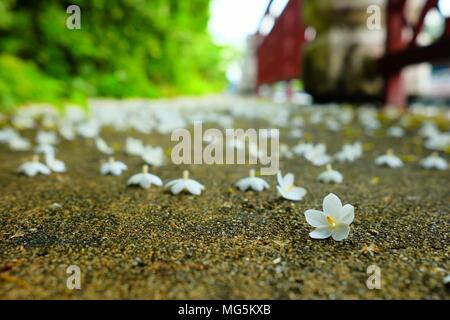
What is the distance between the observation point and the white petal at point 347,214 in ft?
3.12

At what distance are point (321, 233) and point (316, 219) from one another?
0.04 meters

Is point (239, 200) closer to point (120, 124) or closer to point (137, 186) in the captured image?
point (137, 186)

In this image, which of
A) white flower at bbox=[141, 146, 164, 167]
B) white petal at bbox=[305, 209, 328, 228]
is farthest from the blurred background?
white petal at bbox=[305, 209, 328, 228]

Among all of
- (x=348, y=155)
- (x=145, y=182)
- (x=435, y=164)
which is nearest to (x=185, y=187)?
(x=145, y=182)

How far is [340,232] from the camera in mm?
962

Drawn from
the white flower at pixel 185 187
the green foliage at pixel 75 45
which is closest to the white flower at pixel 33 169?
the white flower at pixel 185 187

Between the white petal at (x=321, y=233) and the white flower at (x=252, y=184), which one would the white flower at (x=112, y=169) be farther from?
the white petal at (x=321, y=233)

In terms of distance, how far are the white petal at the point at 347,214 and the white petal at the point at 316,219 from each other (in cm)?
4

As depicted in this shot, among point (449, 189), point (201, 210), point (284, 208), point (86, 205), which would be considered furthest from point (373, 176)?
point (86, 205)

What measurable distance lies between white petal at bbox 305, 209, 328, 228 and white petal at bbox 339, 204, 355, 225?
42 mm

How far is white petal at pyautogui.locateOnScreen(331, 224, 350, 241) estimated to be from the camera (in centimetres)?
95

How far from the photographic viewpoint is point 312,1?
5.80 m

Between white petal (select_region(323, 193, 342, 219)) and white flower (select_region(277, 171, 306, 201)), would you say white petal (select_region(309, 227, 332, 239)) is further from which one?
white flower (select_region(277, 171, 306, 201))
